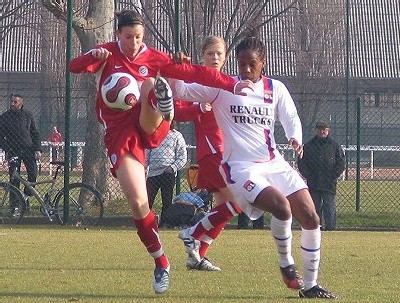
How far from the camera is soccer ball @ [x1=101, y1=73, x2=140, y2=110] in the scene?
8.66 meters

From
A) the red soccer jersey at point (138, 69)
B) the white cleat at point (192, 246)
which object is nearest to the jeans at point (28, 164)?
the white cleat at point (192, 246)

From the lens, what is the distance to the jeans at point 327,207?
1788 centimetres

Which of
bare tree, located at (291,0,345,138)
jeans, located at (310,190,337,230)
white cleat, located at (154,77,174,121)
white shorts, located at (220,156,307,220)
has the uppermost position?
bare tree, located at (291,0,345,138)

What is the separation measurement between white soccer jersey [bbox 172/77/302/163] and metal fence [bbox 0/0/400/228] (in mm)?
9504

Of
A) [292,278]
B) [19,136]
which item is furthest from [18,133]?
[292,278]

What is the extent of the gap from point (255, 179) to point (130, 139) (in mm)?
1037

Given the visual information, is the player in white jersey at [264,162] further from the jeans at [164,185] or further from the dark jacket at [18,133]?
the dark jacket at [18,133]

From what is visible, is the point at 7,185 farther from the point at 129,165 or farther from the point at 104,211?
the point at 129,165

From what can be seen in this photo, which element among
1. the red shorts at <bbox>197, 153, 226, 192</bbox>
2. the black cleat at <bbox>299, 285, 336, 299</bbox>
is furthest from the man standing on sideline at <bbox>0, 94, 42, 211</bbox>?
the black cleat at <bbox>299, 285, 336, 299</bbox>

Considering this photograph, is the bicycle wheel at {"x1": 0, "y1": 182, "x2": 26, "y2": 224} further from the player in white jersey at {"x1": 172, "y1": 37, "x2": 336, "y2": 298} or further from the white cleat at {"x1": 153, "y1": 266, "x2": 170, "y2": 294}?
the white cleat at {"x1": 153, "y1": 266, "x2": 170, "y2": 294}

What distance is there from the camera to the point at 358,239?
15266mm

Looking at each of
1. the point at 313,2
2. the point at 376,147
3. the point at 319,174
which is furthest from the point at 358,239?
the point at 313,2

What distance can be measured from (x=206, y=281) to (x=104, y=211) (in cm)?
915

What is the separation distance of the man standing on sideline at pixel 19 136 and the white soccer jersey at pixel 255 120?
10.0 meters
